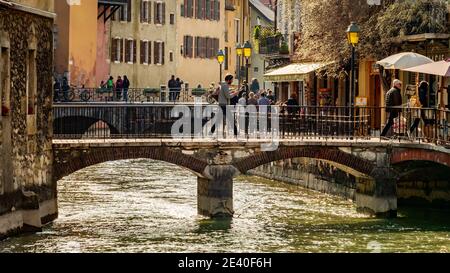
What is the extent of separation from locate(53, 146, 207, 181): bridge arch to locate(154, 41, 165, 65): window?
45.1 meters

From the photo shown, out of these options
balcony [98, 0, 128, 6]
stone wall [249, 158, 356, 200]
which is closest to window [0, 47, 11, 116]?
stone wall [249, 158, 356, 200]

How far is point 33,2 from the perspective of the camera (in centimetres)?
3659

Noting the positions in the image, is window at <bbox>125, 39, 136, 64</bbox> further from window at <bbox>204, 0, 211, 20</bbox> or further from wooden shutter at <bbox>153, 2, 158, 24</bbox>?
window at <bbox>204, 0, 211, 20</bbox>

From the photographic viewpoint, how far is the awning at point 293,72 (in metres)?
57.9

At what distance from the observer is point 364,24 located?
4978 centimetres

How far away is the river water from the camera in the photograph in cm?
3306

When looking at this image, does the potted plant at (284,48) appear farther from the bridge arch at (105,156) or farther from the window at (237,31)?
the window at (237,31)

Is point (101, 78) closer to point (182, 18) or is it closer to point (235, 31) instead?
point (182, 18)

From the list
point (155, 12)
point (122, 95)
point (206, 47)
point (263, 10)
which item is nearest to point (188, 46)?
point (206, 47)

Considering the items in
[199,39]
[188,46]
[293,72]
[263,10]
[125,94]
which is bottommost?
Result: [125,94]

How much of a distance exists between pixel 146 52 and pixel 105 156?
1783 inches

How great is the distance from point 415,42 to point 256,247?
16623mm

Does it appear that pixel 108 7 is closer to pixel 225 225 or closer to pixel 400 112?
pixel 400 112
